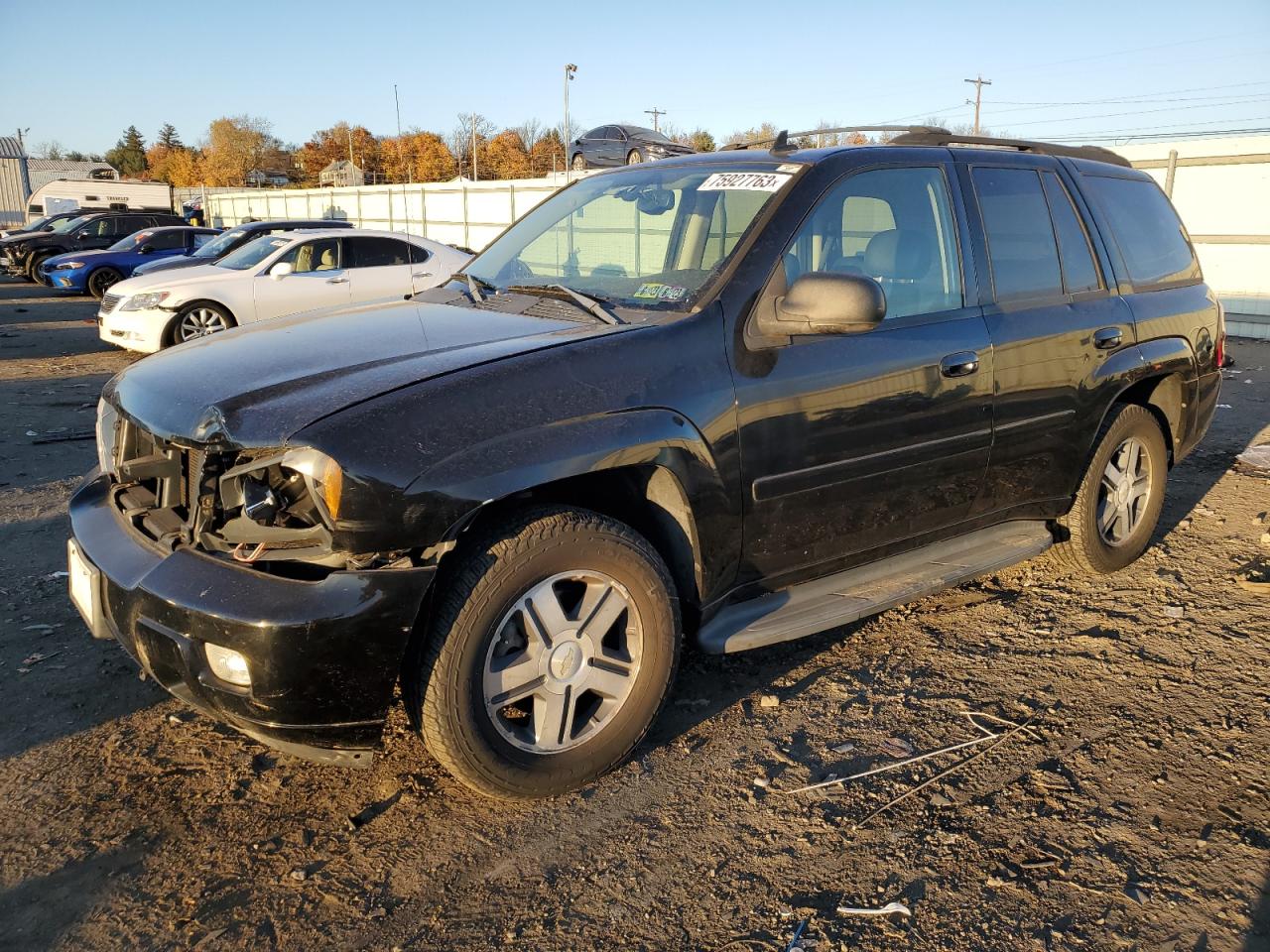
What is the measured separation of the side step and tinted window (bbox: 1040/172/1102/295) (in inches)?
43.5

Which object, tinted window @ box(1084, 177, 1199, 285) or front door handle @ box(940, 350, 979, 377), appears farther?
tinted window @ box(1084, 177, 1199, 285)

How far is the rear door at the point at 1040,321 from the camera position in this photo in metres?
3.86

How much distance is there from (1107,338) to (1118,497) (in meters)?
0.86

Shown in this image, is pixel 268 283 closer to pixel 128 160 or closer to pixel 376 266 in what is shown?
pixel 376 266

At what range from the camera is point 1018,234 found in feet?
13.2

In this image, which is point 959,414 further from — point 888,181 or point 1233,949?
point 1233,949

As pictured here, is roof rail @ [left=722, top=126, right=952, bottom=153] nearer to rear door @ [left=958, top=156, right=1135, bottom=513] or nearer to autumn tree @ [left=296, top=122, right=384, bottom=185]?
rear door @ [left=958, top=156, right=1135, bottom=513]

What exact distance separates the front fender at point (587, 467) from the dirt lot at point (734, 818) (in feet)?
2.53

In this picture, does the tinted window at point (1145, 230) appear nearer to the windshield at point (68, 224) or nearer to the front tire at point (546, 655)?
the front tire at point (546, 655)

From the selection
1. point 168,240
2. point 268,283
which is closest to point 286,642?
point 268,283

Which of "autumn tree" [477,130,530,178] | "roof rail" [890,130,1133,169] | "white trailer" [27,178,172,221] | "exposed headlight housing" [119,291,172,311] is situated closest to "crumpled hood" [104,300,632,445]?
"roof rail" [890,130,1133,169]

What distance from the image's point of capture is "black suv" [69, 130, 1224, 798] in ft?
8.07

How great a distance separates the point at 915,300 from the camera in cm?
360

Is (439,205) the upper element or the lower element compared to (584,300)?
upper
